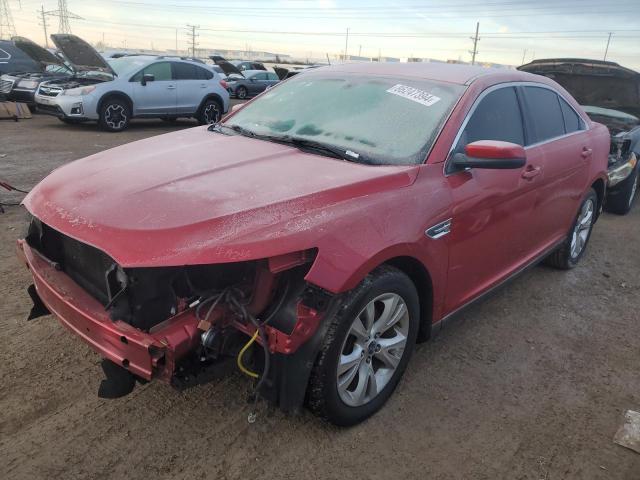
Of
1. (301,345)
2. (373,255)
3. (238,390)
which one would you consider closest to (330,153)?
(373,255)

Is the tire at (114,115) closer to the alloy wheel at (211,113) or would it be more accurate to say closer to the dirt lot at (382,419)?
the alloy wheel at (211,113)

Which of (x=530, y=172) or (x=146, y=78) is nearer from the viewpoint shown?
(x=530, y=172)

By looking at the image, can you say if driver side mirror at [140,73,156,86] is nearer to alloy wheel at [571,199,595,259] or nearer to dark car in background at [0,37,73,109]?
dark car in background at [0,37,73,109]

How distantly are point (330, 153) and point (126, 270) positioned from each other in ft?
4.28

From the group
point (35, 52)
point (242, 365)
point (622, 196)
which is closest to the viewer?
point (242, 365)

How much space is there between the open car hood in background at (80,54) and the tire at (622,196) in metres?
9.91

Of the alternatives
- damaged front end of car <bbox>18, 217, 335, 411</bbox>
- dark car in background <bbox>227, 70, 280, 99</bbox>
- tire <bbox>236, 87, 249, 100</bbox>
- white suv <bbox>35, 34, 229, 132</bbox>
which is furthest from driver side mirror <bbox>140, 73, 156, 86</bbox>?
tire <bbox>236, 87, 249, 100</bbox>

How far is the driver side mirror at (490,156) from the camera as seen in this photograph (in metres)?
2.70

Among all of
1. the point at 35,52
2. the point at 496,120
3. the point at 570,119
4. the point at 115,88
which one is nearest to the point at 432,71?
the point at 496,120

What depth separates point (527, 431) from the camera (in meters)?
2.64

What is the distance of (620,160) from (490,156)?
4.68m

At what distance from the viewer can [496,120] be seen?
3.33 metres

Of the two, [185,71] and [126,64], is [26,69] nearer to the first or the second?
[126,64]

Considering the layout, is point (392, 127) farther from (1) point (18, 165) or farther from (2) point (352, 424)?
(1) point (18, 165)
